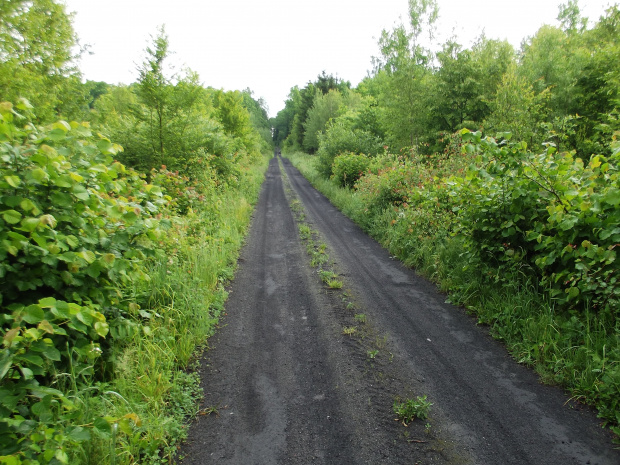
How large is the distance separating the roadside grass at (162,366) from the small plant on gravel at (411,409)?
199 centimetres

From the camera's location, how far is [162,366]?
11.5 feet

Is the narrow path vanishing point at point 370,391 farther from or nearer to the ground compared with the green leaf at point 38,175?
nearer to the ground

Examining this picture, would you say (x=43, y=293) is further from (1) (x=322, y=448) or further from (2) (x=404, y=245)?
(2) (x=404, y=245)

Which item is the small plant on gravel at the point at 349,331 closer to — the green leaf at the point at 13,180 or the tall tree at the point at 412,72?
the green leaf at the point at 13,180

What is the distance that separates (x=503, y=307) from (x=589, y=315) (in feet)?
3.43

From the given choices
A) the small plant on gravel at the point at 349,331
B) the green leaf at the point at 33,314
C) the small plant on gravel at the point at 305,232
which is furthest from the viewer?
the small plant on gravel at the point at 305,232

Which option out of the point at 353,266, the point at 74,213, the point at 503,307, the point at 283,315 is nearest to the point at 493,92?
the point at 353,266

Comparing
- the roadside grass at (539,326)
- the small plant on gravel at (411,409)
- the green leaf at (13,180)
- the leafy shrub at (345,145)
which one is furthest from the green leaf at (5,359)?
the leafy shrub at (345,145)

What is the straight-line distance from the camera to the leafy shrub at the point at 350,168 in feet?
51.3

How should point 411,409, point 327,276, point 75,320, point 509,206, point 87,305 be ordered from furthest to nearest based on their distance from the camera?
point 327,276, point 509,206, point 411,409, point 87,305, point 75,320

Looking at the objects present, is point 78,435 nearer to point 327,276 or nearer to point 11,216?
point 11,216

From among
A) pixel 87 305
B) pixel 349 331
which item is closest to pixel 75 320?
pixel 87 305

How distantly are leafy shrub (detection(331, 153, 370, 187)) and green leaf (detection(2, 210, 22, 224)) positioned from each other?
13717mm

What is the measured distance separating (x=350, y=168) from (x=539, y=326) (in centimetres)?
1269
